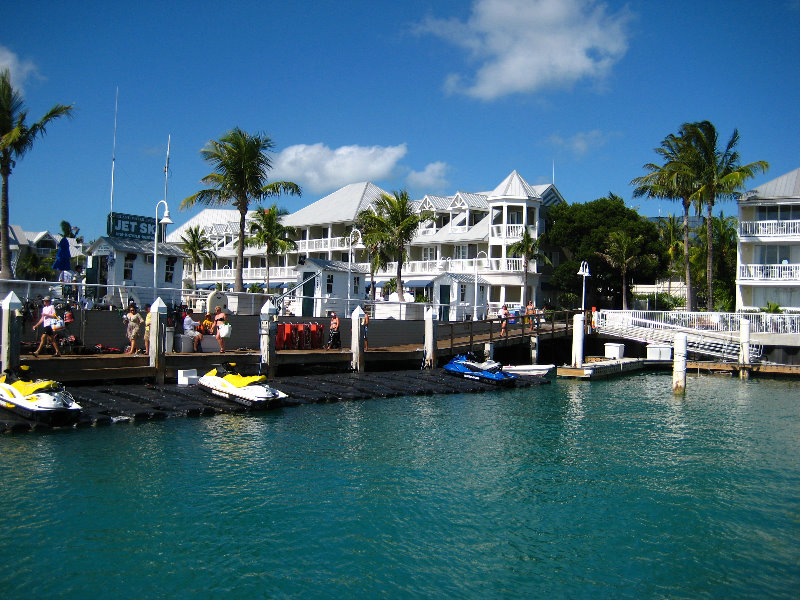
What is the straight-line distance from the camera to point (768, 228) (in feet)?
145

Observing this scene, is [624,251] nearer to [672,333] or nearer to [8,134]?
[672,333]

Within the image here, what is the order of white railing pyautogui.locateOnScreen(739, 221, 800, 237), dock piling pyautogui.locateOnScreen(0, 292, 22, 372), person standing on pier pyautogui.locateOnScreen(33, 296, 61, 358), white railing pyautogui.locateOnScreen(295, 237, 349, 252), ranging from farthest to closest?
white railing pyautogui.locateOnScreen(295, 237, 349, 252), white railing pyautogui.locateOnScreen(739, 221, 800, 237), person standing on pier pyautogui.locateOnScreen(33, 296, 61, 358), dock piling pyautogui.locateOnScreen(0, 292, 22, 372)

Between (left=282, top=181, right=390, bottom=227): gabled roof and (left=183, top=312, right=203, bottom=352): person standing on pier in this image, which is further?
(left=282, top=181, right=390, bottom=227): gabled roof

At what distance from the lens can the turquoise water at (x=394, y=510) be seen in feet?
33.2

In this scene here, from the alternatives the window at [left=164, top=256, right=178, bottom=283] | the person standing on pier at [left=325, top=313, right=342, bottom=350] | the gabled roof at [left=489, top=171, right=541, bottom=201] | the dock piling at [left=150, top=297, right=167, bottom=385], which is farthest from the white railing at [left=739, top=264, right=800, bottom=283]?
the dock piling at [left=150, top=297, right=167, bottom=385]

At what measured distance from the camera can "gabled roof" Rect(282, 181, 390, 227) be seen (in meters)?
62.2

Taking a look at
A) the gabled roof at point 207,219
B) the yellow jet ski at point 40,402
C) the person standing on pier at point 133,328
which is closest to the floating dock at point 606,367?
the person standing on pier at point 133,328

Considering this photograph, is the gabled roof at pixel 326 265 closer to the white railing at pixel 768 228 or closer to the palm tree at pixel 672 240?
the white railing at pixel 768 228

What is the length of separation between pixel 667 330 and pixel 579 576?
98.7 feet

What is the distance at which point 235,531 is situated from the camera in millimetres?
11641

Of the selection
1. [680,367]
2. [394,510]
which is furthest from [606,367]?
[394,510]

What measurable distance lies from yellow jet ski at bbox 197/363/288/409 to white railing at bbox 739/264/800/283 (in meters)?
34.1

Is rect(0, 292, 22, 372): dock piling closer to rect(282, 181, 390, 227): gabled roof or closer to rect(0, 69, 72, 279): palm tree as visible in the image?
rect(0, 69, 72, 279): palm tree

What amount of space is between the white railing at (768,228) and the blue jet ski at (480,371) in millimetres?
23733
